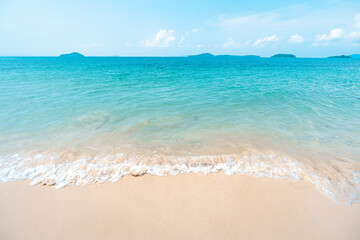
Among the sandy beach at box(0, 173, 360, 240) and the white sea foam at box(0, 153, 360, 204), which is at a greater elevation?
the white sea foam at box(0, 153, 360, 204)

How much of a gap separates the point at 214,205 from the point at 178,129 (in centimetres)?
446

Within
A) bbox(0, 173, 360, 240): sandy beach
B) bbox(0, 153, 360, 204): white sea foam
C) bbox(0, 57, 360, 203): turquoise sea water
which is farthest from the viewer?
bbox(0, 57, 360, 203): turquoise sea water

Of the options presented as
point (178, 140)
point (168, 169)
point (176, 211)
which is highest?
point (178, 140)

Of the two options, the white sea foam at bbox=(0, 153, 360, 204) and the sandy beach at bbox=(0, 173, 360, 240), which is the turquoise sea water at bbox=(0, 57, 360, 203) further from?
the sandy beach at bbox=(0, 173, 360, 240)

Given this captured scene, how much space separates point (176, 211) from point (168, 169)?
1.54 metres

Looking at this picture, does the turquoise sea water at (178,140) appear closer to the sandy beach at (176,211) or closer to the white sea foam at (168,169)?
the white sea foam at (168,169)

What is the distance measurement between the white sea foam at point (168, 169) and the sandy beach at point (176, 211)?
0.95 ft

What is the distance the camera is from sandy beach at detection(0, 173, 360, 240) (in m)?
3.51

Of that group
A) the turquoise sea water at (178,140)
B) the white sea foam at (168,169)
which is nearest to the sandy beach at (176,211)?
the white sea foam at (168,169)

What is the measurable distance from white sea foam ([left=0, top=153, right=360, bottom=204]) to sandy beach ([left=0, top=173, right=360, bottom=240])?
0.95 feet

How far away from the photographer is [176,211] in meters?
3.95

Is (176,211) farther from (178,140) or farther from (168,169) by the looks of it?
(178,140)

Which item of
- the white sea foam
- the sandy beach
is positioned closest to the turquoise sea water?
the white sea foam

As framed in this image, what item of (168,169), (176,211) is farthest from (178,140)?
(176,211)
